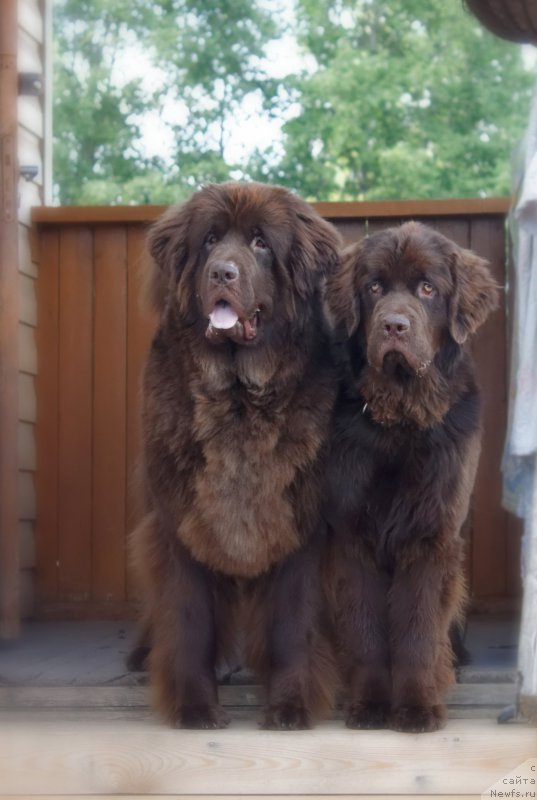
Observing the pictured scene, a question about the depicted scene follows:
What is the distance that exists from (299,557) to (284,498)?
16 centimetres

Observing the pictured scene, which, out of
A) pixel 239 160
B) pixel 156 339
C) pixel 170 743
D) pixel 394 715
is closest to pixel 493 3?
pixel 156 339

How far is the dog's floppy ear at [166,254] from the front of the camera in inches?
114

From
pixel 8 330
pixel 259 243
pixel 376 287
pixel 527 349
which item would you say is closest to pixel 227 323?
pixel 259 243

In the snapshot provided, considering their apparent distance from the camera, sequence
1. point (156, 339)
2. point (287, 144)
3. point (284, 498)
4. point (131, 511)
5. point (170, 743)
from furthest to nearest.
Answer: point (287, 144) → point (131, 511) → point (156, 339) → point (284, 498) → point (170, 743)

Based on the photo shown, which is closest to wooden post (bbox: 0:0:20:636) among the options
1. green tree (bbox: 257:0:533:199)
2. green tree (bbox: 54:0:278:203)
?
green tree (bbox: 54:0:278:203)

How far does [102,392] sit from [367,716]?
A: 208cm

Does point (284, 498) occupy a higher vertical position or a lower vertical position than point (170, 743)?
higher

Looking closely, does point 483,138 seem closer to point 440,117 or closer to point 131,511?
point 440,117

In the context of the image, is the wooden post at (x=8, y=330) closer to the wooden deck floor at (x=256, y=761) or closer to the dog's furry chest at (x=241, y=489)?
the wooden deck floor at (x=256, y=761)

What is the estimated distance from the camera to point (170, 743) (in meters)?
2.57

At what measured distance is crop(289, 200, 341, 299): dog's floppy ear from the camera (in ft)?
9.49

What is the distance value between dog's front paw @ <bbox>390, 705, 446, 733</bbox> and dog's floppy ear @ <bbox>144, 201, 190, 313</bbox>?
4.17 ft

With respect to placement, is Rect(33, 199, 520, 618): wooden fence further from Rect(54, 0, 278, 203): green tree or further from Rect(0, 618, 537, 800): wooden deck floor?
Rect(54, 0, 278, 203): green tree

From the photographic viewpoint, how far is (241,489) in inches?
109
